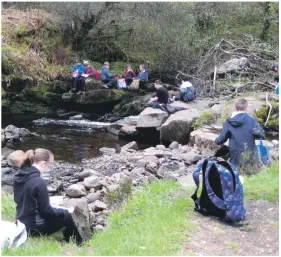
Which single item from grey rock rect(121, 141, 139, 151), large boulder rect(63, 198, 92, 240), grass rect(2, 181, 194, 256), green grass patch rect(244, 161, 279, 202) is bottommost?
grey rock rect(121, 141, 139, 151)

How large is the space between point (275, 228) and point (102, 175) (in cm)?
539

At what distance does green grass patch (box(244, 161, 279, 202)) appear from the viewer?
18.1 ft

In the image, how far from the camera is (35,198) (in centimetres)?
468

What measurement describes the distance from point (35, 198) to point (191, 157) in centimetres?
576

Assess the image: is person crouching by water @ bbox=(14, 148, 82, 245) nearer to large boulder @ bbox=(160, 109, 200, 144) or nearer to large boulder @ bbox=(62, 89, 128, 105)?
large boulder @ bbox=(160, 109, 200, 144)

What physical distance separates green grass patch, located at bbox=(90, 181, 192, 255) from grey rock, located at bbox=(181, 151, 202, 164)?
3951 mm

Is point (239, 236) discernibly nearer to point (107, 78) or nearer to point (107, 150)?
point (107, 150)

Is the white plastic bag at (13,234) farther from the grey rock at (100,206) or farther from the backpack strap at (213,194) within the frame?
Result: the grey rock at (100,206)

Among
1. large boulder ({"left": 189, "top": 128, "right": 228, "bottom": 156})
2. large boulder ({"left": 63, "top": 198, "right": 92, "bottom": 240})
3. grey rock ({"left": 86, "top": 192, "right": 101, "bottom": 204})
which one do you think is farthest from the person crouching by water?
large boulder ({"left": 189, "top": 128, "right": 228, "bottom": 156})

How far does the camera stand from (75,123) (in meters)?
15.6

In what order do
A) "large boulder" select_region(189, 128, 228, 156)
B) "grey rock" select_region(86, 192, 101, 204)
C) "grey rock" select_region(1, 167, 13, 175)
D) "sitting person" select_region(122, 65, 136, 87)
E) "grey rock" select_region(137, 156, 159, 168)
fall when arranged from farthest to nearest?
1. "sitting person" select_region(122, 65, 136, 87)
2. "large boulder" select_region(189, 128, 228, 156)
3. "grey rock" select_region(1, 167, 13, 175)
4. "grey rock" select_region(137, 156, 159, 168)
5. "grey rock" select_region(86, 192, 101, 204)

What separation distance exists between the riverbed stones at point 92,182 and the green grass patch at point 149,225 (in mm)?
2635

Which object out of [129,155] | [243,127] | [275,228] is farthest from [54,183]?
[275,228]

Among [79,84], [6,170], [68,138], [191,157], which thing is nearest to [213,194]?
[191,157]
